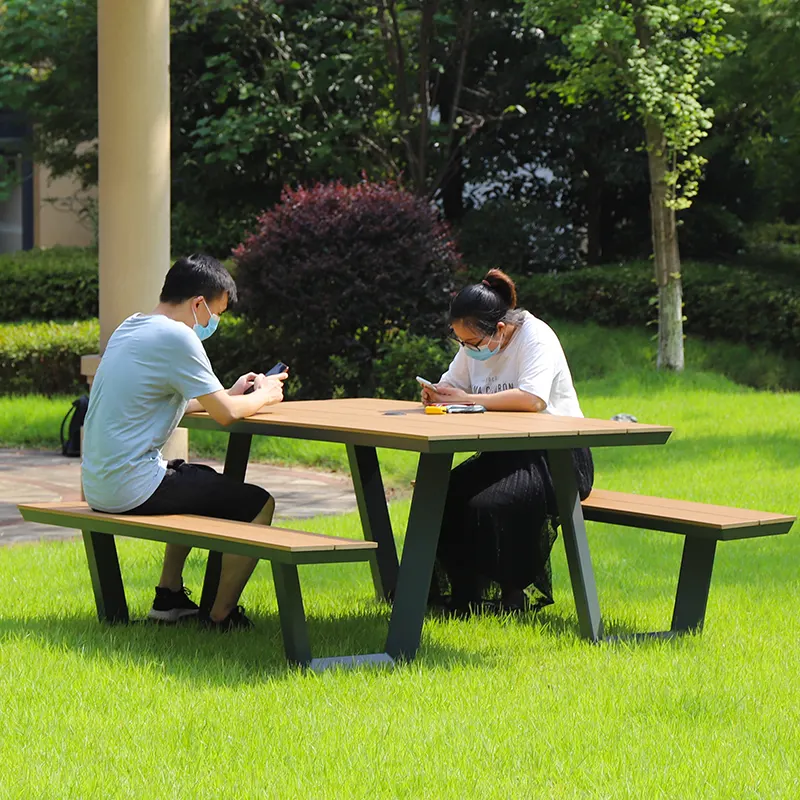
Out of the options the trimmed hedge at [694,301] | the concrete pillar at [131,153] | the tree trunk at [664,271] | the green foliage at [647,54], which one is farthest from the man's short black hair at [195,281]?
the trimmed hedge at [694,301]

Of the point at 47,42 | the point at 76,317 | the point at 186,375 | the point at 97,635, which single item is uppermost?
the point at 47,42

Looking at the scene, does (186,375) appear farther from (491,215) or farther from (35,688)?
(491,215)

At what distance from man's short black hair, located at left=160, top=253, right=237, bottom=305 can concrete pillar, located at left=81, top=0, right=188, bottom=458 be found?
2805 mm

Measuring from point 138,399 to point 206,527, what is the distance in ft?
2.09

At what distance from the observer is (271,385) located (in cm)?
575

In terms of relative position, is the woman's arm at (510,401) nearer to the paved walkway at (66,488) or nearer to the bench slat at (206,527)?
the bench slat at (206,527)

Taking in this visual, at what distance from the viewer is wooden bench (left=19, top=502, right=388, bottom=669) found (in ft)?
15.2

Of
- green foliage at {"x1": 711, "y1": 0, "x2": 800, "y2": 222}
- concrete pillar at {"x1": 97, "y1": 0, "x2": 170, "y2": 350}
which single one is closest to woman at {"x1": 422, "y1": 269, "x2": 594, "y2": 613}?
concrete pillar at {"x1": 97, "y1": 0, "x2": 170, "y2": 350}

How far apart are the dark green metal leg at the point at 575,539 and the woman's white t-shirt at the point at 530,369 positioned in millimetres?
539

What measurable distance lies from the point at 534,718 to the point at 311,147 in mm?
15256

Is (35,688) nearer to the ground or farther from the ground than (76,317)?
farther from the ground

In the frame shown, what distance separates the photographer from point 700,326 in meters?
18.7

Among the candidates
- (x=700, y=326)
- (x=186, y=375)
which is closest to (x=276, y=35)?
(x=700, y=326)

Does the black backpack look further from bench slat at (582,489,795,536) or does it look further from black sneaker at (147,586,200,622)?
bench slat at (582,489,795,536)
